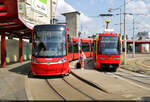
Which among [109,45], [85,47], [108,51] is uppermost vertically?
[109,45]

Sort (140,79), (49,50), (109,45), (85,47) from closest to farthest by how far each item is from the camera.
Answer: (49,50) < (140,79) < (109,45) < (85,47)

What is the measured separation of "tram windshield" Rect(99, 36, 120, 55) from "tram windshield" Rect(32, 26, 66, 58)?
13.3 feet

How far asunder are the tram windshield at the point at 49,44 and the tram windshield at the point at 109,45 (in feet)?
13.3

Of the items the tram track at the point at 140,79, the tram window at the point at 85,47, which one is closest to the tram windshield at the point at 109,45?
the tram track at the point at 140,79

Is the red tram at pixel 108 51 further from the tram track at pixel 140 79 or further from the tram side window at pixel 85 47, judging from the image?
the tram side window at pixel 85 47

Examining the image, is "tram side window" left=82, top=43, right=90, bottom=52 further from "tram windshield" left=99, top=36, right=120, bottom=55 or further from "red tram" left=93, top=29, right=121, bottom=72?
"tram windshield" left=99, top=36, right=120, bottom=55

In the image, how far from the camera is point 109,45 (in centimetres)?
1309

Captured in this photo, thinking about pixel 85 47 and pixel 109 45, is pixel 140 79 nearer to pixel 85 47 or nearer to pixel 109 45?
pixel 109 45

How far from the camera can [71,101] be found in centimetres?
585

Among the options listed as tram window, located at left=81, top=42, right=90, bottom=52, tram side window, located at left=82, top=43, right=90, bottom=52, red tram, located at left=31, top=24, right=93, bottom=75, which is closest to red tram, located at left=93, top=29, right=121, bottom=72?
red tram, located at left=31, top=24, right=93, bottom=75

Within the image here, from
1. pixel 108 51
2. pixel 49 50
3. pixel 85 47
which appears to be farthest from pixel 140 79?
pixel 85 47

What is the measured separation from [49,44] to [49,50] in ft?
1.21

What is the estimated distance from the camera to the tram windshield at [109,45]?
12992 mm

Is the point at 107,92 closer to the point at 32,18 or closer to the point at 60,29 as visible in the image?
the point at 60,29
